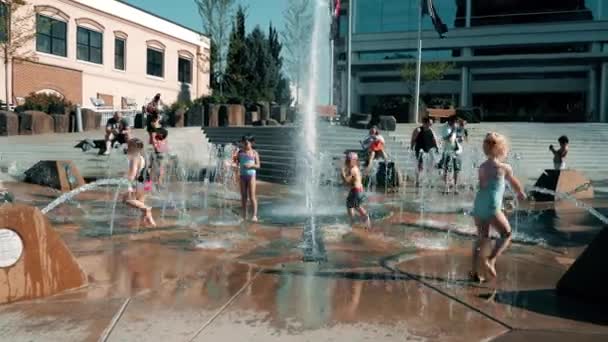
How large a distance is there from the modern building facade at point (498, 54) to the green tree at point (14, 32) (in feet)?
84.3

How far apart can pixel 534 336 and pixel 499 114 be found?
2012 inches

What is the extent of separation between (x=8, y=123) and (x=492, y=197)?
18.9m

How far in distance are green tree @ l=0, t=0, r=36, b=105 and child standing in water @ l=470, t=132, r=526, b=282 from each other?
26.0m

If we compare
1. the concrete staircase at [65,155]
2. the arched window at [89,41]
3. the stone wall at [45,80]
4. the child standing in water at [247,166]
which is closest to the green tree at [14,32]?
the stone wall at [45,80]

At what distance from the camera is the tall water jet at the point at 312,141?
8391 mm

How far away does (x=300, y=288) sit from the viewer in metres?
5.42

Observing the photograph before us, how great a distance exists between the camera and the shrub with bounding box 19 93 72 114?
24.5 m

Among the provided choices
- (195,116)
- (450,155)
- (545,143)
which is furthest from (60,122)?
(545,143)

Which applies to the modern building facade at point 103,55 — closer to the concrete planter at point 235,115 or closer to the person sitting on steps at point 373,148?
the concrete planter at point 235,115

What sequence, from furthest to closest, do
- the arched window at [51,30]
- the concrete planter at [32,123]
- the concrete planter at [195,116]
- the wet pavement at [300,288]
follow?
the arched window at [51,30]
the concrete planter at [195,116]
the concrete planter at [32,123]
the wet pavement at [300,288]

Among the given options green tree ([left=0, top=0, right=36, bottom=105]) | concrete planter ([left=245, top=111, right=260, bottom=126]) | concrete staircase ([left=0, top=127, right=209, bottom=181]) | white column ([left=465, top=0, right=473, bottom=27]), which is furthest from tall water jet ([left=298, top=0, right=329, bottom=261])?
white column ([left=465, top=0, right=473, bottom=27])

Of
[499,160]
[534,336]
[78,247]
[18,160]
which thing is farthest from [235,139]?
[534,336]

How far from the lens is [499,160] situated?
583cm

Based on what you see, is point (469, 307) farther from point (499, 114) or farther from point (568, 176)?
point (499, 114)
